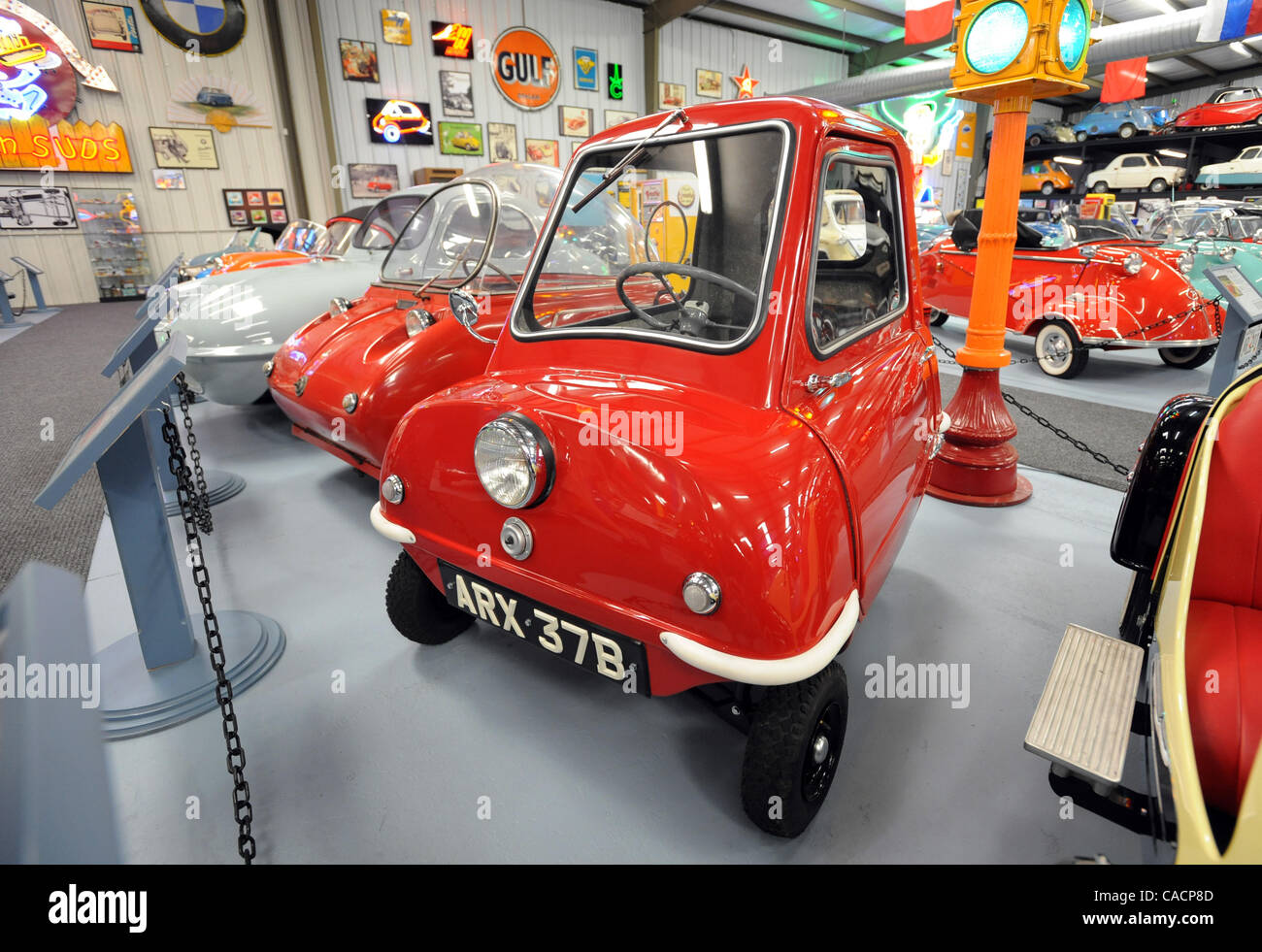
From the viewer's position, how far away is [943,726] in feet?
6.64

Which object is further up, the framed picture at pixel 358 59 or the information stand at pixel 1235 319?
the framed picture at pixel 358 59

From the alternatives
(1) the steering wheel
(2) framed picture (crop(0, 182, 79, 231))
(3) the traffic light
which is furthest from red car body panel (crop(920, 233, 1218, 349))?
(2) framed picture (crop(0, 182, 79, 231))

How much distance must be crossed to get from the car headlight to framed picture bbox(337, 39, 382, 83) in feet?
40.5

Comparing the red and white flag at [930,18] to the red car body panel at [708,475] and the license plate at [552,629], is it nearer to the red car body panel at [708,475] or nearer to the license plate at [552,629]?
the red car body panel at [708,475]

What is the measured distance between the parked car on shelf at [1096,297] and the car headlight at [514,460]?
15.5 feet

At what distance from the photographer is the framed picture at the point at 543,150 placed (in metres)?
13.1

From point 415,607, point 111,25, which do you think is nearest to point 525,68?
point 111,25

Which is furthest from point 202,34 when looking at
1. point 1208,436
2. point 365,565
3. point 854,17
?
point 1208,436

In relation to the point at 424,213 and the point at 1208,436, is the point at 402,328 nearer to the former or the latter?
the point at 424,213

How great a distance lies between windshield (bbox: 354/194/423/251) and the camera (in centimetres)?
548

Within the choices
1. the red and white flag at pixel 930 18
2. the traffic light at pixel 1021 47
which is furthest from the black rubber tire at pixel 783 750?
the red and white flag at pixel 930 18

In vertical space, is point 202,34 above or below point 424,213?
above
